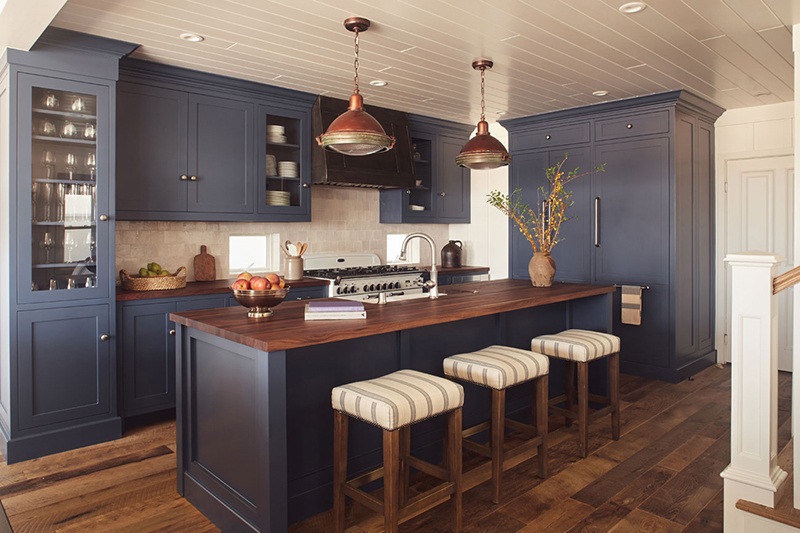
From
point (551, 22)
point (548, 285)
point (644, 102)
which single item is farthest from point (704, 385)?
point (551, 22)

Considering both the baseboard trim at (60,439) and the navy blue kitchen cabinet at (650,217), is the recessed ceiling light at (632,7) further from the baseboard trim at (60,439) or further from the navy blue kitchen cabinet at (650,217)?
the baseboard trim at (60,439)

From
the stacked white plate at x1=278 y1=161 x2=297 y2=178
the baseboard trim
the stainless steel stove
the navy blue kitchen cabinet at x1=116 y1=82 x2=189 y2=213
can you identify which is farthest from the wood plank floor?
the stacked white plate at x1=278 y1=161 x2=297 y2=178

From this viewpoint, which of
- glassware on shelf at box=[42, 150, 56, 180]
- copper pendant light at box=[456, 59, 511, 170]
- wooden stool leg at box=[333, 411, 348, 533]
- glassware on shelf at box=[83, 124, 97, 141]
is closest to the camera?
wooden stool leg at box=[333, 411, 348, 533]

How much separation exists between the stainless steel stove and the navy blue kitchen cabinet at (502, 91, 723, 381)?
5.28 feet

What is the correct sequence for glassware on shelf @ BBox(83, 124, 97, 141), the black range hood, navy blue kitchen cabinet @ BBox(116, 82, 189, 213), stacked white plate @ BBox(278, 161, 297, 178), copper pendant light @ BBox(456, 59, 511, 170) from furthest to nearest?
the black range hood, stacked white plate @ BBox(278, 161, 297, 178), navy blue kitchen cabinet @ BBox(116, 82, 189, 213), copper pendant light @ BBox(456, 59, 511, 170), glassware on shelf @ BBox(83, 124, 97, 141)

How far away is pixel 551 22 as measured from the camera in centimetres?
332

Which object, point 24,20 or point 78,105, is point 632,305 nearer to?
point 78,105

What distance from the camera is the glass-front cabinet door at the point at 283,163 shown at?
473 cm

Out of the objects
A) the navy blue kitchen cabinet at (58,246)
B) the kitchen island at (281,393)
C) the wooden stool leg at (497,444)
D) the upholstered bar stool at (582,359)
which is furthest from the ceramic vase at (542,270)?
the navy blue kitchen cabinet at (58,246)

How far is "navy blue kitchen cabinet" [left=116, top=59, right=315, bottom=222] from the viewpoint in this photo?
13.1 ft

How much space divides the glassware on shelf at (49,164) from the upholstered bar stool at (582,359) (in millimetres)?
3099

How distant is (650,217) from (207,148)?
3881 millimetres

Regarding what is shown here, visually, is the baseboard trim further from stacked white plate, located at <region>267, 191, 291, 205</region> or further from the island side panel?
stacked white plate, located at <region>267, 191, 291, 205</region>

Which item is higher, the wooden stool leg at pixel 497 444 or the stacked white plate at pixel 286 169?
the stacked white plate at pixel 286 169
